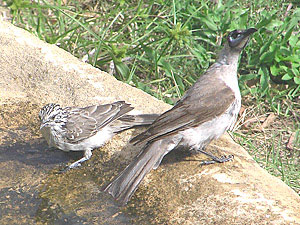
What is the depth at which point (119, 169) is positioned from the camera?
458 cm

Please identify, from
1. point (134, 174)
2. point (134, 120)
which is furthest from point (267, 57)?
point (134, 174)

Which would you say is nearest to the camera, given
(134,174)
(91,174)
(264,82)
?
(134,174)

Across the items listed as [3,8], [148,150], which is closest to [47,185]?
[148,150]

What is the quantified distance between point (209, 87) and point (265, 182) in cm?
132

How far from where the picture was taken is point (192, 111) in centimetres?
482

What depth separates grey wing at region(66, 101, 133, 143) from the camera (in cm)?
491

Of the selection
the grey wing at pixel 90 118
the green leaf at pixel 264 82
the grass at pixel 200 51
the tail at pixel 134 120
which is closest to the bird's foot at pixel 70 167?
the grey wing at pixel 90 118

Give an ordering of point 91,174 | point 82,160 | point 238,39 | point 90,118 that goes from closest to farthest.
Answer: point 91,174, point 82,160, point 90,118, point 238,39

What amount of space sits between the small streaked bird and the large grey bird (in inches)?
13.4

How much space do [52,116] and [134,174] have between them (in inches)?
42.3

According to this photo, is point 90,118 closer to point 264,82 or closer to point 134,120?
point 134,120

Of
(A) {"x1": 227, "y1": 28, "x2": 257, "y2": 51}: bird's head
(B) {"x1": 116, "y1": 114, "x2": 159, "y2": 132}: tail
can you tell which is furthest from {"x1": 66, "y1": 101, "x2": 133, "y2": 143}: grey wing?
(A) {"x1": 227, "y1": 28, "x2": 257, "y2": 51}: bird's head

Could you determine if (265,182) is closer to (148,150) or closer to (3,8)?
(148,150)

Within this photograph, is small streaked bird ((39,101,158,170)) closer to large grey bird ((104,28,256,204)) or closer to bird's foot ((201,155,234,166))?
large grey bird ((104,28,256,204))
